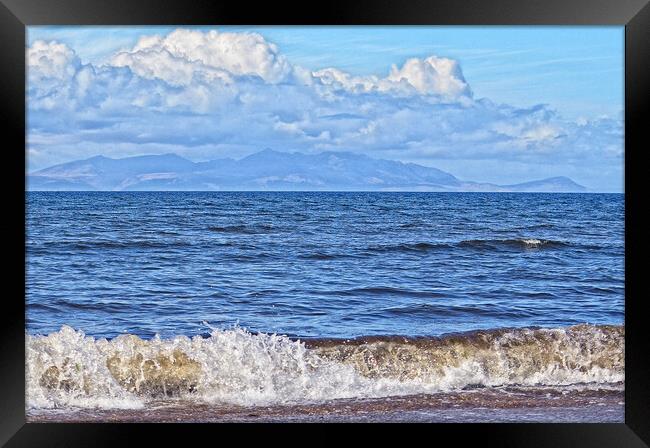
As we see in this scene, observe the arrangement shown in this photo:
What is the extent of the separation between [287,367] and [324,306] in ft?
13.5

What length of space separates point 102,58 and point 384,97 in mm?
6318

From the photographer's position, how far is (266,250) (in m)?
12.8

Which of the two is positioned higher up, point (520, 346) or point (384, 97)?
point (384, 97)

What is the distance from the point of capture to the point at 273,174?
17.9m

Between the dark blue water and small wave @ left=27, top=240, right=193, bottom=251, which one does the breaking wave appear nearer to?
the dark blue water

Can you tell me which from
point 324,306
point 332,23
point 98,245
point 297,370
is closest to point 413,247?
point 324,306

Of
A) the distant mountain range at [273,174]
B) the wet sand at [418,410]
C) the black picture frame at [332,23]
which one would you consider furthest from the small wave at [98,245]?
the black picture frame at [332,23]

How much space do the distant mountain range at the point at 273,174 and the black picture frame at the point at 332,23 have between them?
14.2 m

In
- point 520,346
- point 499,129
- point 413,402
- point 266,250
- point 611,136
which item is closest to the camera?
point 413,402

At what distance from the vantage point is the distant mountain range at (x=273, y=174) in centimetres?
1709

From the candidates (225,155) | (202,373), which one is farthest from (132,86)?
(202,373)
